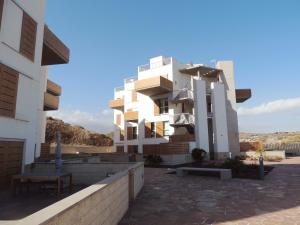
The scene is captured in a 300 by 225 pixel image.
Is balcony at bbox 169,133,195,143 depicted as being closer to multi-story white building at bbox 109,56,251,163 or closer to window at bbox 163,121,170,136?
multi-story white building at bbox 109,56,251,163

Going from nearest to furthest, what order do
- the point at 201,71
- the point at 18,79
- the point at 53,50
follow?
the point at 18,79, the point at 53,50, the point at 201,71

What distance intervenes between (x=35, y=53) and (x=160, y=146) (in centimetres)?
1560

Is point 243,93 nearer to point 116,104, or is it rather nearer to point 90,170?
point 116,104

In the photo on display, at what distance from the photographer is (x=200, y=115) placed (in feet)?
88.6

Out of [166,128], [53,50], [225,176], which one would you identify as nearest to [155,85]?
[166,128]

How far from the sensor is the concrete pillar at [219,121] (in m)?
27.4

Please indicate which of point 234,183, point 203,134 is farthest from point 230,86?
point 234,183

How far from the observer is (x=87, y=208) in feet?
12.7

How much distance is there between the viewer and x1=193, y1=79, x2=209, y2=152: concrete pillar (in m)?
26.5

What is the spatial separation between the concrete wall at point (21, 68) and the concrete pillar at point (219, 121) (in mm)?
20248

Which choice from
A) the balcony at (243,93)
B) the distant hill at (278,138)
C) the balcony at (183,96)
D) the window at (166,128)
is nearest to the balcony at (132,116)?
the window at (166,128)

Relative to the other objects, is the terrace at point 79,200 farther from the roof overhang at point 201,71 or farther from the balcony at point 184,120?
the roof overhang at point 201,71

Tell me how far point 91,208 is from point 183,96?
24037 mm

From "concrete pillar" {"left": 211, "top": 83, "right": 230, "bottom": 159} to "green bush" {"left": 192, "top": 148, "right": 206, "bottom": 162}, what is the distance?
142 inches
